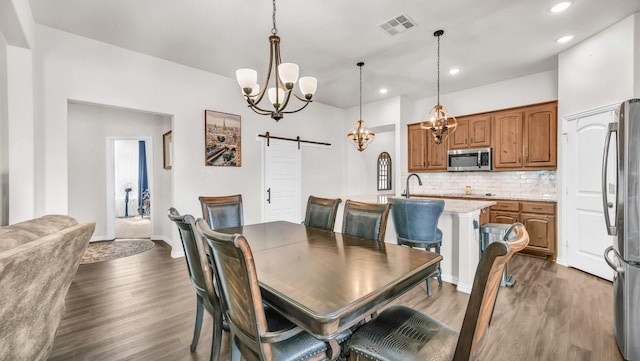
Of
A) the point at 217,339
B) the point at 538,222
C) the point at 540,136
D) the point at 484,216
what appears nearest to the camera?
the point at 217,339

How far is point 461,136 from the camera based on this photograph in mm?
5164

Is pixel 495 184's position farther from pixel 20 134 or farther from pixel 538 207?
pixel 20 134

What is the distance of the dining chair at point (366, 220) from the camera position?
2141 millimetres

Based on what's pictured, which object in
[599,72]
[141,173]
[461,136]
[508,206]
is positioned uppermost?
[599,72]

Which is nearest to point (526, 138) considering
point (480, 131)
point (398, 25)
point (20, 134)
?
point (480, 131)

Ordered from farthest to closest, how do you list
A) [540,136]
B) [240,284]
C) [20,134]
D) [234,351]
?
[540,136] < [20,134] < [234,351] < [240,284]

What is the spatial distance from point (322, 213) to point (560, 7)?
317 cm

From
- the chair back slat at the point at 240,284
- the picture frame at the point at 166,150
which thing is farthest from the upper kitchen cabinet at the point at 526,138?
the picture frame at the point at 166,150

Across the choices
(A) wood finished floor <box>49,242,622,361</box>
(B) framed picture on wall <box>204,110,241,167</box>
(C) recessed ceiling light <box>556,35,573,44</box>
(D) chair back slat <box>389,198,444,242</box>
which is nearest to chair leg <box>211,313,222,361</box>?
(A) wood finished floor <box>49,242,622,361</box>

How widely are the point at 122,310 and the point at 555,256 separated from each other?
5497mm

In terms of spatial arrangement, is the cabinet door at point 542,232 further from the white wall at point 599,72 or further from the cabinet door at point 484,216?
the cabinet door at point 484,216

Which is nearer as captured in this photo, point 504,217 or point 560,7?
point 560,7

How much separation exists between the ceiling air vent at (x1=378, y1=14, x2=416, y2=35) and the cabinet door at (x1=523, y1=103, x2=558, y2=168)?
8.91 feet

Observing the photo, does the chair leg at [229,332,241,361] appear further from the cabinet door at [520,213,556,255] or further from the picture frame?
the cabinet door at [520,213,556,255]
